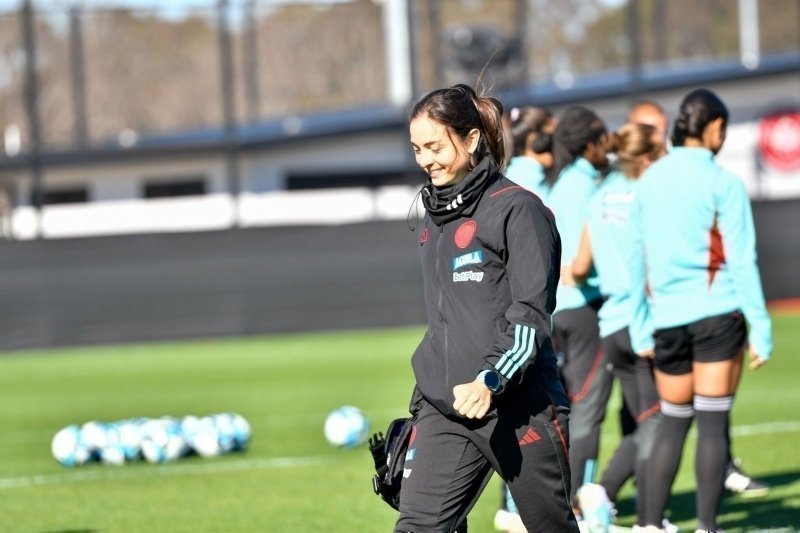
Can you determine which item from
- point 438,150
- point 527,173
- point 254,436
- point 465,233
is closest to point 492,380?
point 465,233

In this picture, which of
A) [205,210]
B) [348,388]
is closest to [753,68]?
[205,210]

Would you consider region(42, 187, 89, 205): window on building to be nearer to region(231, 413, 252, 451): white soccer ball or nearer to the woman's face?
region(231, 413, 252, 451): white soccer ball

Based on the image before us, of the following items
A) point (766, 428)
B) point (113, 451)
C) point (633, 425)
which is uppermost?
point (633, 425)

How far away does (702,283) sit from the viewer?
20.7 ft

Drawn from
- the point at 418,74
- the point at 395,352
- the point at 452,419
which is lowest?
the point at 395,352

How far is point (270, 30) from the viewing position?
26.4 metres

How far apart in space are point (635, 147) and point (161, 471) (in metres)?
4.46

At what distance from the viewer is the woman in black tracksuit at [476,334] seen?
174 inches

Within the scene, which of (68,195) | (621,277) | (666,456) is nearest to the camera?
(666,456)

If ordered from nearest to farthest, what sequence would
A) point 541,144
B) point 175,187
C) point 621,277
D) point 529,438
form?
point 529,438, point 621,277, point 541,144, point 175,187

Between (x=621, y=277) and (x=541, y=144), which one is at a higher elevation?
(x=541, y=144)

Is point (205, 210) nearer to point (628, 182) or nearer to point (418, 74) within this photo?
point (418, 74)

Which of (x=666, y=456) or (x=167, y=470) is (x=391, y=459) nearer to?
(x=666, y=456)

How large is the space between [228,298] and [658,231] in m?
13.3
